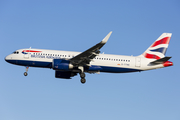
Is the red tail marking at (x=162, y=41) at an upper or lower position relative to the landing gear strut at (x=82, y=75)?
upper

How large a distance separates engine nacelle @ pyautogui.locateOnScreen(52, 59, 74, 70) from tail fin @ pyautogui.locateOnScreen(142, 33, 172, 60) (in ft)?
41.0

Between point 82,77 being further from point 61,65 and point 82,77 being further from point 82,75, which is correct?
point 61,65

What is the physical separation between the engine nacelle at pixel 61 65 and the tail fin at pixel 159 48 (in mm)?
12498

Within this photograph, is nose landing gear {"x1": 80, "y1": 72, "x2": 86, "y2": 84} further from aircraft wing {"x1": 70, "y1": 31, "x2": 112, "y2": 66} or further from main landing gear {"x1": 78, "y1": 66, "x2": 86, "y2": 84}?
aircraft wing {"x1": 70, "y1": 31, "x2": 112, "y2": 66}

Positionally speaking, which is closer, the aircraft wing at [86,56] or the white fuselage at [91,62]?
the aircraft wing at [86,56]

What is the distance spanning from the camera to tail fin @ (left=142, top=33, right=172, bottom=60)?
42188 mm

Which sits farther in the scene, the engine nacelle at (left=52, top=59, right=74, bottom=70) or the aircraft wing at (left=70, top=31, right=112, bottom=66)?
the engine nacelle at (left=52, top=59, right=74, bottom=70)

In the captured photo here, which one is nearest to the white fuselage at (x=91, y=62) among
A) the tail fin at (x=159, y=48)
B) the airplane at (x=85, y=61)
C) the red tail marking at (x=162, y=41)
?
the airplane at (x=85, y=61)

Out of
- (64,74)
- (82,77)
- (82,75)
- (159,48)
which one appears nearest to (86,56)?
(82,75)

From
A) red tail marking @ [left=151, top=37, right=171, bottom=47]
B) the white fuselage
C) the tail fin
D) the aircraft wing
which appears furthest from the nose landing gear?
red tail marking @ [left=151, top=37, right=171, bottom=47]

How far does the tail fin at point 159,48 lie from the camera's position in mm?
42188

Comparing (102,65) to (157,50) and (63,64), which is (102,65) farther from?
(157,50)

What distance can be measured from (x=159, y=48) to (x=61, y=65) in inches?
632

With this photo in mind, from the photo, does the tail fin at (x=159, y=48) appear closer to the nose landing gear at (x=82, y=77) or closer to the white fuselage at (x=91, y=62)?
the white fuselage at (x=91, y=62)
